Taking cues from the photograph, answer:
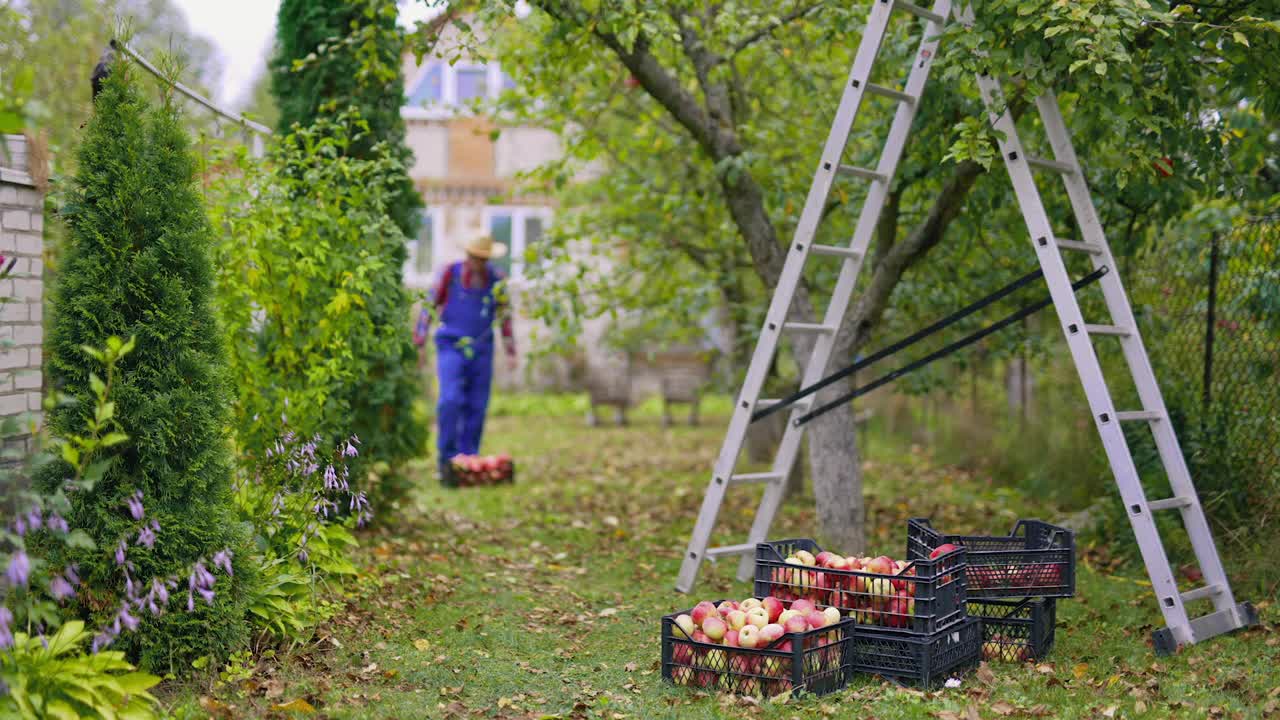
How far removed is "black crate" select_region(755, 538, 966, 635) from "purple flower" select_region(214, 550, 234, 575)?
2035 millimetres

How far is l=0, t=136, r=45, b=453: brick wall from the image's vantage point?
4031 mm

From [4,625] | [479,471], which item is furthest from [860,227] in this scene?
[479,471]

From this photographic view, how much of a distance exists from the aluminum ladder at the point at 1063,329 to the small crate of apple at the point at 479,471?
14.0ft

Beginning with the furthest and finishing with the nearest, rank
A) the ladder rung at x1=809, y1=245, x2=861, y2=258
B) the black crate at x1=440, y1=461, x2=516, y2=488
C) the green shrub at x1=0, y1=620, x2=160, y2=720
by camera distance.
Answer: the black crate at x1=440, y1=461, x2=516, y2=488 → the ladder rung at x1=809, y1=245, x2=861, y2=258 → the green shrub at x1=0, y1=620, x2=160, y2=720

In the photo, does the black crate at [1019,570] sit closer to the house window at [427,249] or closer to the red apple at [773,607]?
the red apple at [773,607]

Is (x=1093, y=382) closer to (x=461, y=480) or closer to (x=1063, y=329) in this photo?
(x=1063, y=329)

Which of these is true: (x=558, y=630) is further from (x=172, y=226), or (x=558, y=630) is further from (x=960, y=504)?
(x=960, y=504)

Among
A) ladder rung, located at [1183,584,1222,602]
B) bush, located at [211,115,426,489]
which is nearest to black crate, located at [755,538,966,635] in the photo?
ladder rung, located at [1183,584,1222,602]

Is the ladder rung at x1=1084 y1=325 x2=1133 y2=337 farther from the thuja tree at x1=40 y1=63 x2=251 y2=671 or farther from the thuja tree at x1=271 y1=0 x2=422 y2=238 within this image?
the thuja tree at x1=271 y1=0 x2=422 y2=238

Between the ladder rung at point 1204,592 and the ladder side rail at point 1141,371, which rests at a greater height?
the ladder side rail at point 1141,371

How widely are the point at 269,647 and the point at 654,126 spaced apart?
17.9 ft

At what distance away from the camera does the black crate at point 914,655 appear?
414 centimetres

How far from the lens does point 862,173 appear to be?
5.74 metres

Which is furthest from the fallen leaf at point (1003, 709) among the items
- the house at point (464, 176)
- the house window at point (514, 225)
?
the house window at point (514, 225)
